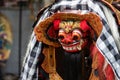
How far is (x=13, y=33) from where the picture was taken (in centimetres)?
609

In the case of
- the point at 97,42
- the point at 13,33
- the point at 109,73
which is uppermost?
the point at 97,42

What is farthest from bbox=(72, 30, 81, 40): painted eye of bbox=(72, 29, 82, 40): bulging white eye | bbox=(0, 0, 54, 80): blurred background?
bbox=(0, 0, 54, 80): blurred background

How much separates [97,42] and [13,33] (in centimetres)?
394

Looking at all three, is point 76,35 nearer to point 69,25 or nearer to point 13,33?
point 69,25

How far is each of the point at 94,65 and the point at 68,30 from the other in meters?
0.19

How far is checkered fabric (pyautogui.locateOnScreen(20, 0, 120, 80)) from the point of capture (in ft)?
7.23

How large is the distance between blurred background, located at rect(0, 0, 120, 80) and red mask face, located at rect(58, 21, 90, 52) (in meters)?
3.59

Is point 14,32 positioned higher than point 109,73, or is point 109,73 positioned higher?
point 109,73

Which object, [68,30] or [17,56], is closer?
[68,30]

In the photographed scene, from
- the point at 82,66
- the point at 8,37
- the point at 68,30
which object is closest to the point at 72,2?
the point at 68,30

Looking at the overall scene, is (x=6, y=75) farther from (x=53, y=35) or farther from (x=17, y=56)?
(x=53, y=35)

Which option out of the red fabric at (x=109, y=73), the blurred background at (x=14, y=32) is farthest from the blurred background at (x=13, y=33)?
the red fabric at (x=109, y=73)

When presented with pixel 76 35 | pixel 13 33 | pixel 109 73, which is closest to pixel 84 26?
pixel 76 35

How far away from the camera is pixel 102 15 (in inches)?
89.0
